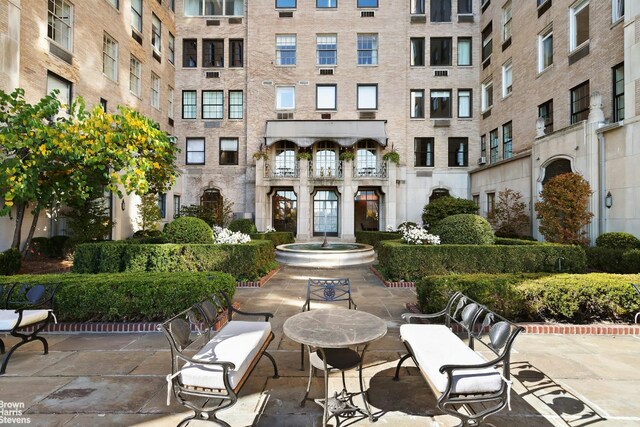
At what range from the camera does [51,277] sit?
654 centimetres

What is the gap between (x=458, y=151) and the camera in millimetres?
24781

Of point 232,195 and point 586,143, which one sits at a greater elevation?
point 586,143

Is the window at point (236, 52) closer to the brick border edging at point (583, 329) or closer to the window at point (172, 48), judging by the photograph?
the window at point (172, 48)

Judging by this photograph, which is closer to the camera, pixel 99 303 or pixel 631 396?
pixel 631 396

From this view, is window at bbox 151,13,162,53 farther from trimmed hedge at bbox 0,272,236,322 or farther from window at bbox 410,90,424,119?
trimmed hedge at bbox 0,272,236,322

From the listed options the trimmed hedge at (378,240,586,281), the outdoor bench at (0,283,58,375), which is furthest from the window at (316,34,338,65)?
the outdoor bench at (0,283,58,375)

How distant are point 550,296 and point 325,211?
1959 centimetres

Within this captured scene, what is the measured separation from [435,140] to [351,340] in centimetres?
2422

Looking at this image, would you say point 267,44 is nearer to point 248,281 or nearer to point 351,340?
point 248,281

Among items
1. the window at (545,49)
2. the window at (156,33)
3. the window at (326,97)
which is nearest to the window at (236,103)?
the window at (156,33)

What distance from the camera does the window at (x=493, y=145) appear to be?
22.6m

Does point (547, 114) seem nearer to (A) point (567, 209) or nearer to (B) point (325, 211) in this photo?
(A) point (567, 209)

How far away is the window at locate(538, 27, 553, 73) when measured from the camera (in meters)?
17.4

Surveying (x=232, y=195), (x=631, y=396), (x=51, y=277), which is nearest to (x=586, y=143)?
(x=631, y=396)
